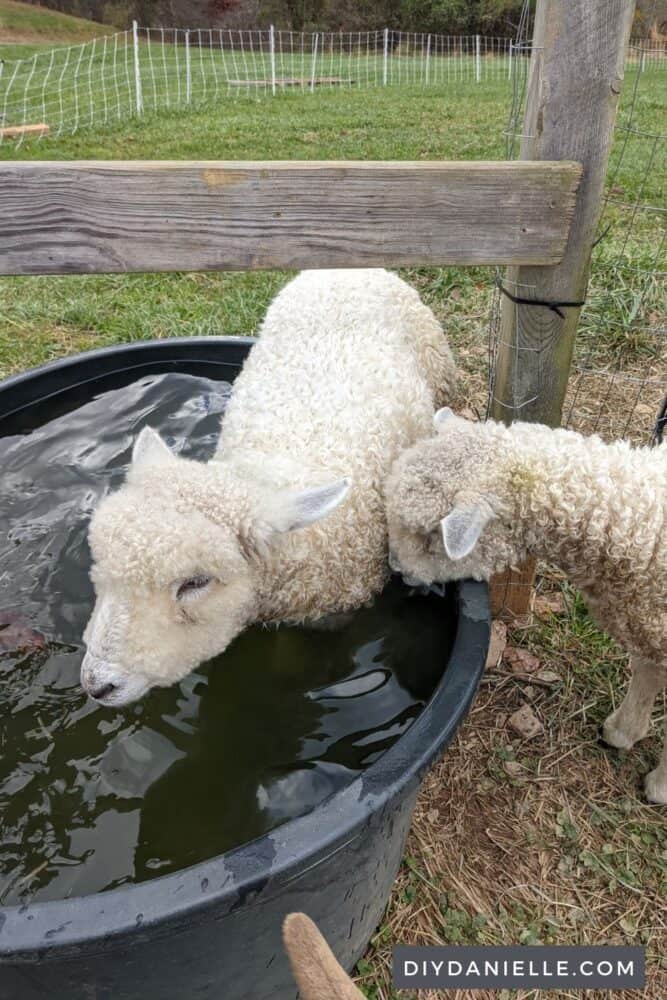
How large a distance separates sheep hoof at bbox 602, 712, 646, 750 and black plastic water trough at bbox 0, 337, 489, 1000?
1.00 metres

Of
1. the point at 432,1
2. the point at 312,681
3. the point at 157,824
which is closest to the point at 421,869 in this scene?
the point at 312,681

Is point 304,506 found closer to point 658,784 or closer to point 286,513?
point 286,513

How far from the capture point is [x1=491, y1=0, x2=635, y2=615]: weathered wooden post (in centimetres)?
201

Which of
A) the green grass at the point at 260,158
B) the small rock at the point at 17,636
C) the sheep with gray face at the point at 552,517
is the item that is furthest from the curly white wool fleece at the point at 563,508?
the green grass at the point at 260,158

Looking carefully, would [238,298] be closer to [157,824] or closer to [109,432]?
[109,432]

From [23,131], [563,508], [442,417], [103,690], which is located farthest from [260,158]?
[103,690]

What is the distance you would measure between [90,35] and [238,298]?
4201 cm

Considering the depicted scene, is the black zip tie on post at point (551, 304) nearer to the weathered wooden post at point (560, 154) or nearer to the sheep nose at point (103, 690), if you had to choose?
the weathered wooden post at point (560, 154)

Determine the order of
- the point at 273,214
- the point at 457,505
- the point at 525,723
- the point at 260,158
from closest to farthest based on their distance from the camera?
the point at 273,214 < the point at 457,505 < the point at 525,723 < the point at 260,158

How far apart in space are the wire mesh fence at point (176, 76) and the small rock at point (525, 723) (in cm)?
1135

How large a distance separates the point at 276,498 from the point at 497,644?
4.53ft

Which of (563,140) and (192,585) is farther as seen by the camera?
(192,585)

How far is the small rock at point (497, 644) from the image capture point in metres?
3.17

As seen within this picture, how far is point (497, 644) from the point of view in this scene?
3203 mm
